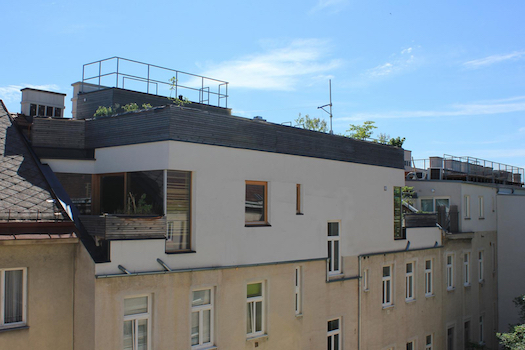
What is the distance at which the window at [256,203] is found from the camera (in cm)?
1501

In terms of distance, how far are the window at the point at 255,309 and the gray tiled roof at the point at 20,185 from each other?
562 centimetres

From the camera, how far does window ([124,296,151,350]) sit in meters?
11.9

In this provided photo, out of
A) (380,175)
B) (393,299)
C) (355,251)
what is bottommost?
(393,299)

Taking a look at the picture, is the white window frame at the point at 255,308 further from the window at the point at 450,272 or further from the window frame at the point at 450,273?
the window at the point at 450,272

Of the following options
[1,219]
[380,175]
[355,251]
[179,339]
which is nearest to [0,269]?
[1,219]

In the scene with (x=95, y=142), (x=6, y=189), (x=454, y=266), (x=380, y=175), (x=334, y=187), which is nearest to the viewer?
(x=6, y=189)

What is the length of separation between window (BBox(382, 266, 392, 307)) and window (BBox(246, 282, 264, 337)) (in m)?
7.40

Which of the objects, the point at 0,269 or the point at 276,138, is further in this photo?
the point at 276,138

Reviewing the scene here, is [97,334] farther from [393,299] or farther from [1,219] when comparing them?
[393,299]

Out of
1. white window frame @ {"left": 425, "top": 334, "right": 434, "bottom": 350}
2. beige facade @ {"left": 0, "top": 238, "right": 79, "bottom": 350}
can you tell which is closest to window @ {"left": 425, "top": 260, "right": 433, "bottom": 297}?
white window frame @ {"left": 425, "top": 334, "right": 434, "bottom": 350}

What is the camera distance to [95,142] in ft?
48.0

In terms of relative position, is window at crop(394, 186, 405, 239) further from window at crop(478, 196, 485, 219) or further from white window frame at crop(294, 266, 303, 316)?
window at crop(478, 196, 485, 219)

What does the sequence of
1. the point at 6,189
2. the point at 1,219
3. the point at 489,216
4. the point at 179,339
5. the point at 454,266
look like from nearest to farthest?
the point at 1,219
the point at 6,189
the point at 179,339
the point at 454,266
the point at 489,216

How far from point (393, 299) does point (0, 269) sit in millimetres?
14966
